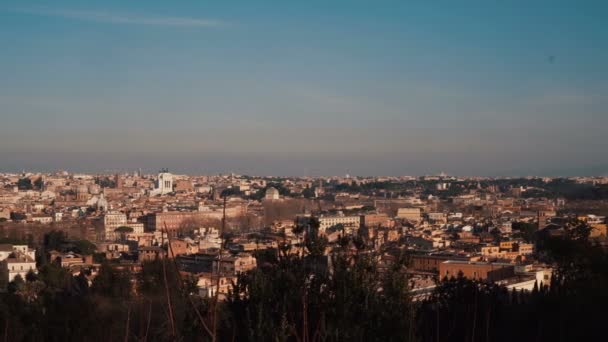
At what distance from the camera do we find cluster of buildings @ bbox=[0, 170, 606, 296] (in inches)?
527

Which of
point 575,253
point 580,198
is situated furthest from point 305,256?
point 580,198

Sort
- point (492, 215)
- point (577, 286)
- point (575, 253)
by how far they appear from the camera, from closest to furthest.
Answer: point (577, 286)
point (575, 253)
point (492, 215)

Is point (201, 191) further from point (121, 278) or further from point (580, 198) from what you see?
point (121, 278)

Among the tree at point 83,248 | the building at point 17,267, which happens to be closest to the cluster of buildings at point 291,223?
the building at point 17,267

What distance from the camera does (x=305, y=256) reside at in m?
4.76

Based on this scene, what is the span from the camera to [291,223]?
3597 cm

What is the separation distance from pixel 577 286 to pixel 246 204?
5213 cm

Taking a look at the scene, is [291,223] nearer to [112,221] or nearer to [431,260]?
[112,221]

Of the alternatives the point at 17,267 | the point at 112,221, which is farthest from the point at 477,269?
the point at 112,221

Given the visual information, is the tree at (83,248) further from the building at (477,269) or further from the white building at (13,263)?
the building at (477,269)

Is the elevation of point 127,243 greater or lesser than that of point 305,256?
lesser

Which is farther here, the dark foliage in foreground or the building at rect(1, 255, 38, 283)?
the building at rect(1, 255, 38, 283)

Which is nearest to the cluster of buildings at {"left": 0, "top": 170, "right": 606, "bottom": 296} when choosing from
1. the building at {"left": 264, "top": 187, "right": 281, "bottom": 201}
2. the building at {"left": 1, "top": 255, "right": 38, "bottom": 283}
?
the building at {"left": 1, "top": 255, "right": 38, "bottom": 283}

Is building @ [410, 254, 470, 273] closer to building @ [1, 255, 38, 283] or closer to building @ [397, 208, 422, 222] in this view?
building @ [1, 255, 38, 283]
